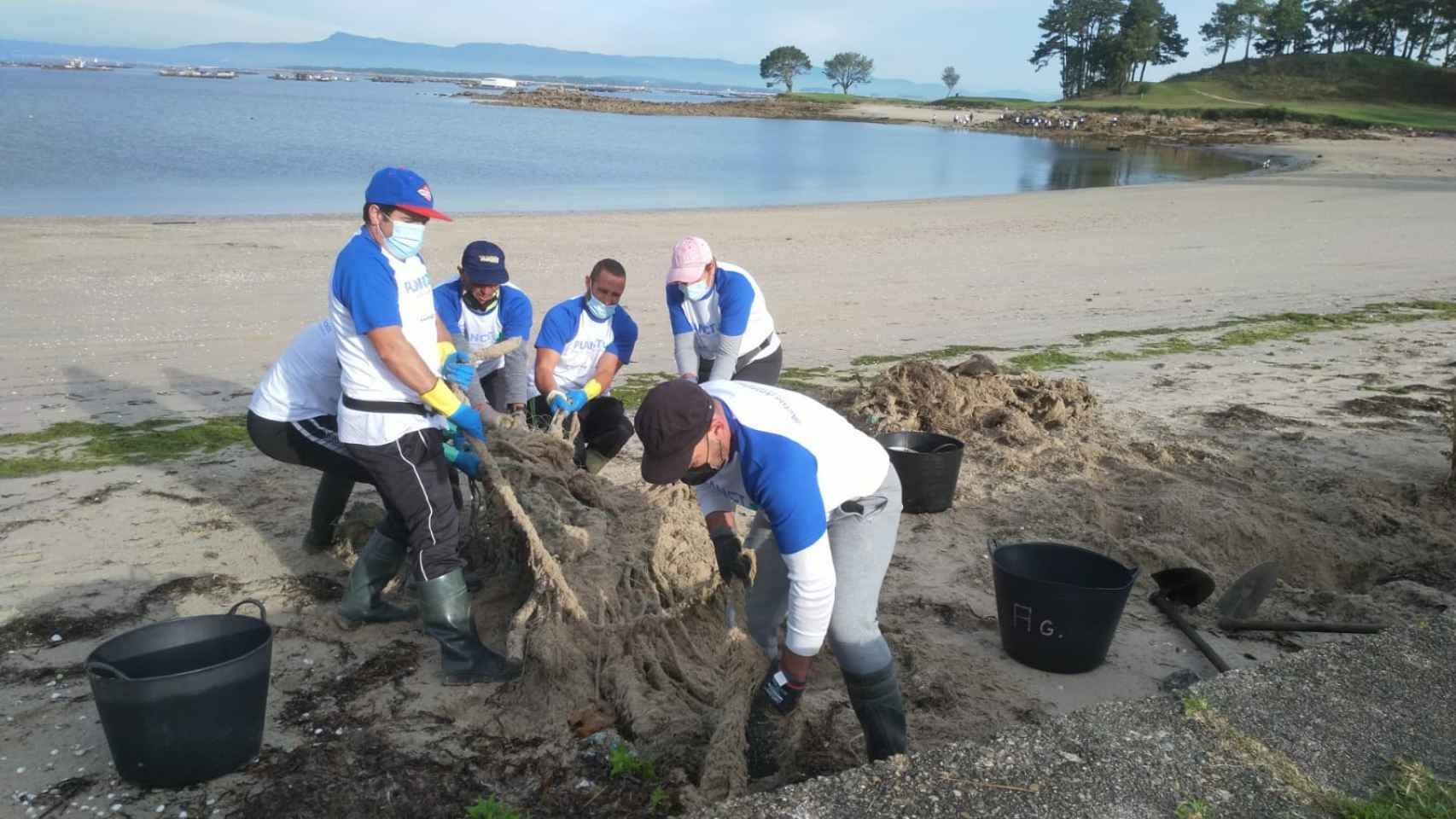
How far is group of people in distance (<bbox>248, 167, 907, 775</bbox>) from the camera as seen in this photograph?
A: 10.2ft

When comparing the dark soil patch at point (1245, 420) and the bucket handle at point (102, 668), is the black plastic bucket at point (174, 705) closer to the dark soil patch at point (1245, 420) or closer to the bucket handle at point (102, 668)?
the bucket handle at point (102, 668)

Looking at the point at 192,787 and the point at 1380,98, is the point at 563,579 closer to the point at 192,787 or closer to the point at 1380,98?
the point at 192,787

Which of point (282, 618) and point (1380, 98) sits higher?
point (1380, 98)

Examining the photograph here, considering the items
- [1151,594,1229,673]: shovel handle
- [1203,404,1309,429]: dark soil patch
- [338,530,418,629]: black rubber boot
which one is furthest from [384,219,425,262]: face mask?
[1203,404,1309,429]: dark soil patch

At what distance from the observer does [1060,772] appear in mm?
3023

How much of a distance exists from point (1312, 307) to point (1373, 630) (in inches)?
399

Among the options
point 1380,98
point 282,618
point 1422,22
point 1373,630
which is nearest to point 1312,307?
point 1373,630

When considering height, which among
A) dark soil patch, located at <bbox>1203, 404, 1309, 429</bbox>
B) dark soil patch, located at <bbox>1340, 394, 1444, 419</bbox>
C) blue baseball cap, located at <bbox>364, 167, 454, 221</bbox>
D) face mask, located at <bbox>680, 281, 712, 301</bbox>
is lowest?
dark soil patch, located at <bbox>1203, 404, 1309, 429</bbox>

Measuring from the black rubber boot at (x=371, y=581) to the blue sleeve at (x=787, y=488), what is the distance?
2356 millimetres

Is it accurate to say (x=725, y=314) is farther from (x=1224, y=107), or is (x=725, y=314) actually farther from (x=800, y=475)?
(x=1224, y=107)

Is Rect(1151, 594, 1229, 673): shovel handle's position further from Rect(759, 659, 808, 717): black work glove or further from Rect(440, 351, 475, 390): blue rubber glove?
Rect(440, 351, 475, 390): blue rubber glove

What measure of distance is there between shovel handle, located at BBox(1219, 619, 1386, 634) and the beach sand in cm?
7

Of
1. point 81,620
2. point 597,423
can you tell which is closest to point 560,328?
point 597,423

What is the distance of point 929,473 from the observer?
623cm
